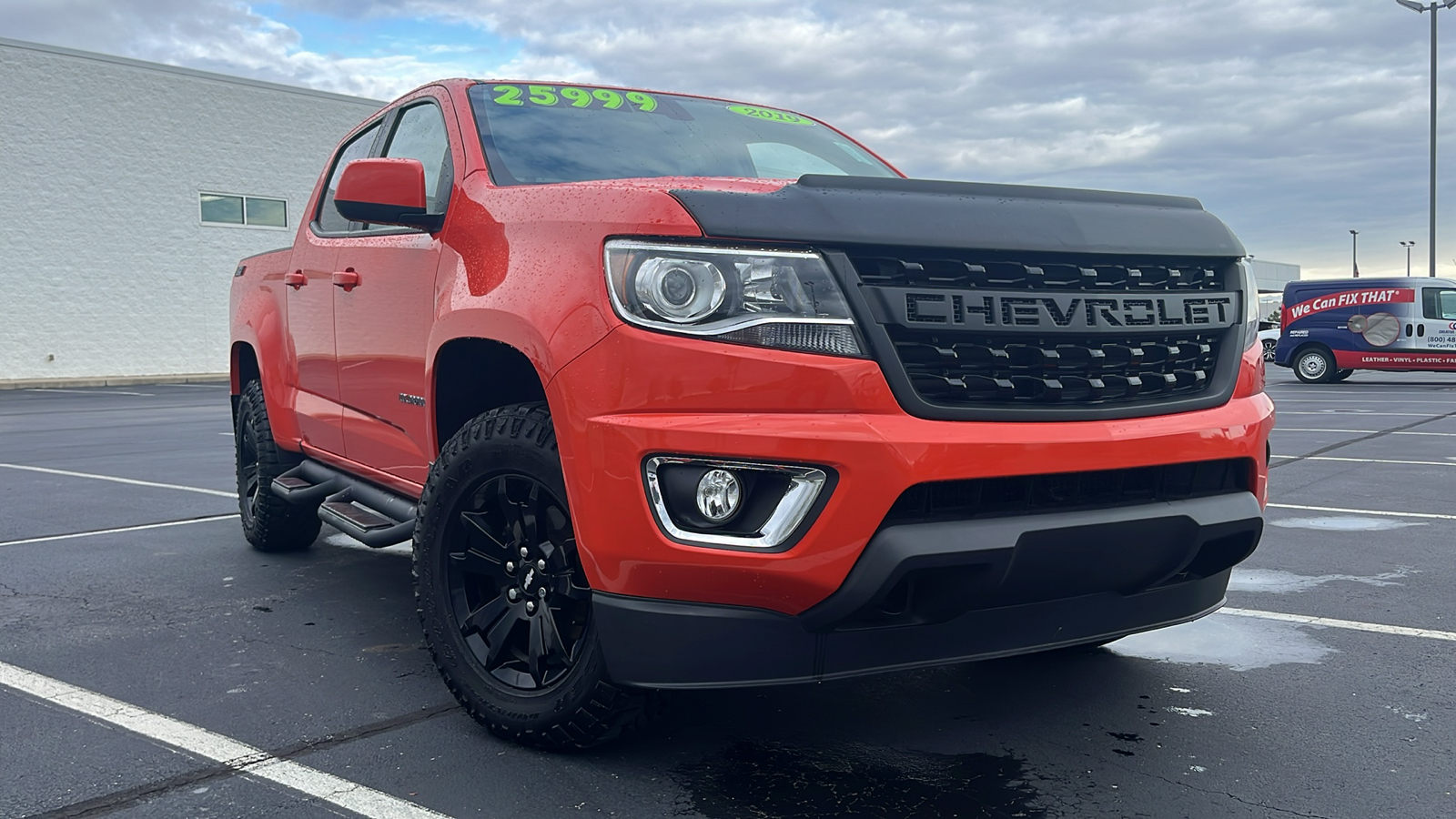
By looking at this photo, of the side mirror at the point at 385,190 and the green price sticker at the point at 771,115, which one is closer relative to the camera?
the side mirror at the point at 385,190

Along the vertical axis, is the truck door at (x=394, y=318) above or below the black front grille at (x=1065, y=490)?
above

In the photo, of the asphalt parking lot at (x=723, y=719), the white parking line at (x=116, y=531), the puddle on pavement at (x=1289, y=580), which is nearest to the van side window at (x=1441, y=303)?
the asphalt parking lot at (x=723, y=719)

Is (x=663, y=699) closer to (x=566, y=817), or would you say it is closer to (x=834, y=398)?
(x=566, y=817)

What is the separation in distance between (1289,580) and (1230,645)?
4.35 ft

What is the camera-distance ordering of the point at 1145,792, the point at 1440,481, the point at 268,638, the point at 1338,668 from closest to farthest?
the point at 1145,792 → the point at 1338,668 → the point at 268,638 → the point at 1440,481

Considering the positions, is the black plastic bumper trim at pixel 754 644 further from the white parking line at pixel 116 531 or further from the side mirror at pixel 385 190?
the white parking line at pixel 116 531

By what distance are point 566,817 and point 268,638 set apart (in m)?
1.96

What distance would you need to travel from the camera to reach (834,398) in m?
2.55

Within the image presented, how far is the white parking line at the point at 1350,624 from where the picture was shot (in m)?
4.29

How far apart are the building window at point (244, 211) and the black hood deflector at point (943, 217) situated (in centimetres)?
2879

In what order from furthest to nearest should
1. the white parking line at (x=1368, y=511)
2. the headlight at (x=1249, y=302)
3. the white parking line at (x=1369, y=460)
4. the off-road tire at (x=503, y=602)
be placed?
the white parking line at (x=1369, y=460)
the white parking line at (x=1368, y=511)
the headlight at (x=1249, y=302)
the off-road tire at (x=503, y=602)

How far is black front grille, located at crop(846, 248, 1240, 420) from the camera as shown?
2648mm

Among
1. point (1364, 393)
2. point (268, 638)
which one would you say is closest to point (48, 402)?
point (268, 638)

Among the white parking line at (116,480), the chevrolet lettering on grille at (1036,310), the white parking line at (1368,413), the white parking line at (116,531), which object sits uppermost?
the chevrolet lettering on grille at (1036,310)
